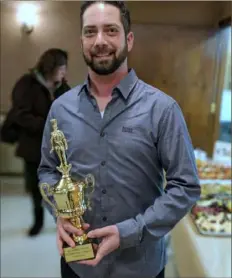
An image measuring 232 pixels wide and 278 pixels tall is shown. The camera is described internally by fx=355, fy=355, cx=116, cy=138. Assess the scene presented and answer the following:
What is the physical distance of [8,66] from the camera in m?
1.37

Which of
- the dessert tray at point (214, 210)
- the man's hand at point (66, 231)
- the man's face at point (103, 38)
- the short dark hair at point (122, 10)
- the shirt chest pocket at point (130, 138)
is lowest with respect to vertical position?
the dessert tray at point (214, 210)

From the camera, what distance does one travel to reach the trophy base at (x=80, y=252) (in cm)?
85

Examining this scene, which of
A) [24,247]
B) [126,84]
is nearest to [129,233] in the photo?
[126,84]

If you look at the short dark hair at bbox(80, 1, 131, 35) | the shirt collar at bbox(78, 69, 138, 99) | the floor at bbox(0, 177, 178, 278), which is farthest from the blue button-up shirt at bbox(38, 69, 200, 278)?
the floor at bbox(0, 177, 178, 278)

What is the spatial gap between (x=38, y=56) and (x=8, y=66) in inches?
9.1

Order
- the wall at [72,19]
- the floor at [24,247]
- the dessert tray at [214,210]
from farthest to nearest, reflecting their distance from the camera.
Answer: the floor at [24,247]
the dessert tray at [214,210]
the wall at [72,19]

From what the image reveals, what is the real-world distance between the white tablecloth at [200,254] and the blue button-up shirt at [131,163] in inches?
21.9

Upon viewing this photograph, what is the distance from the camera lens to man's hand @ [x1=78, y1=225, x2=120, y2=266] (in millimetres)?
844

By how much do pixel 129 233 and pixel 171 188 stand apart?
0.15 metres

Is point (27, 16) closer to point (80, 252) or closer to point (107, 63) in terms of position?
point (107, 63)

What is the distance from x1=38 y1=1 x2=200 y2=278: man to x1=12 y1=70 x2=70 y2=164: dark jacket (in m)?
0.24

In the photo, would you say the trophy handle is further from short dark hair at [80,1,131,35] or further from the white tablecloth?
the white tablecloth

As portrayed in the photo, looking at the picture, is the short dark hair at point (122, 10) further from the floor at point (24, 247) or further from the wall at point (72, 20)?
the floor at point (24, 247)

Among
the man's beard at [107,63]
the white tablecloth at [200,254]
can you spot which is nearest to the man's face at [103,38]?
the man's beard at [107,63]
